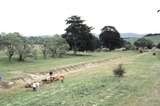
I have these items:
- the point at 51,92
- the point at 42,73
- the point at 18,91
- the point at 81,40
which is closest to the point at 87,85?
the point at 51,92

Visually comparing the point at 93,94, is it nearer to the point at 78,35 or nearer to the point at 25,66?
the point at 25,66

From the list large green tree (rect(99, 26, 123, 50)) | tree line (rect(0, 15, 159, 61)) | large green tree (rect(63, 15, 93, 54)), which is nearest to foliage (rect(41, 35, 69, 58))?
tree line (rect(0, 15, 159, 61))

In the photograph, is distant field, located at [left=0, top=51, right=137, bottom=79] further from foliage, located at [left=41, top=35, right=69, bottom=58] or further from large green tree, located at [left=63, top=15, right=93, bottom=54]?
large green tree, located at [left=63, top=15, right=93, bottom=54]

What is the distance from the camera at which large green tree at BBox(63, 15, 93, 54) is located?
72.5m

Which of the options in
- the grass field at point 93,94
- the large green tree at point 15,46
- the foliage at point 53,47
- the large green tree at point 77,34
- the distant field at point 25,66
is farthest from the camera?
the large green tree at point 77,34

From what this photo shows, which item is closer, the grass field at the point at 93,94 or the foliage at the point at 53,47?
the grass field at the point at 93,94

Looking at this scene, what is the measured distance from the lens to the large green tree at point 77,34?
238ft

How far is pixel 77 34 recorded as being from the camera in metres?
72.7

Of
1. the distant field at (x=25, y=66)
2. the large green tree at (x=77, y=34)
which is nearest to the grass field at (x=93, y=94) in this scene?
the distant field at (x=25, y=66)

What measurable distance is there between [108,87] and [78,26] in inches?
1905

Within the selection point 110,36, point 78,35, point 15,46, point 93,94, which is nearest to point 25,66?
point 15,46

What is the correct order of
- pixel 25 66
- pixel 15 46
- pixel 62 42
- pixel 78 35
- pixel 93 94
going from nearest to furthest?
1. pixel 93 94
2. pixel 25 66
3. pixel 15 46
4. pixel 62 42
5. pixel 78 35

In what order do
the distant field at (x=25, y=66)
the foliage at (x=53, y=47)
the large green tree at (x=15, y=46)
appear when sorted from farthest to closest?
the foliage at (x=53, y=47) < the large green tree at (x=15, y=46) < the distant field at (x=25, y=66)

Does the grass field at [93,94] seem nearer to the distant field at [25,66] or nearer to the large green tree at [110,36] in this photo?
the distant field at [25,66]
